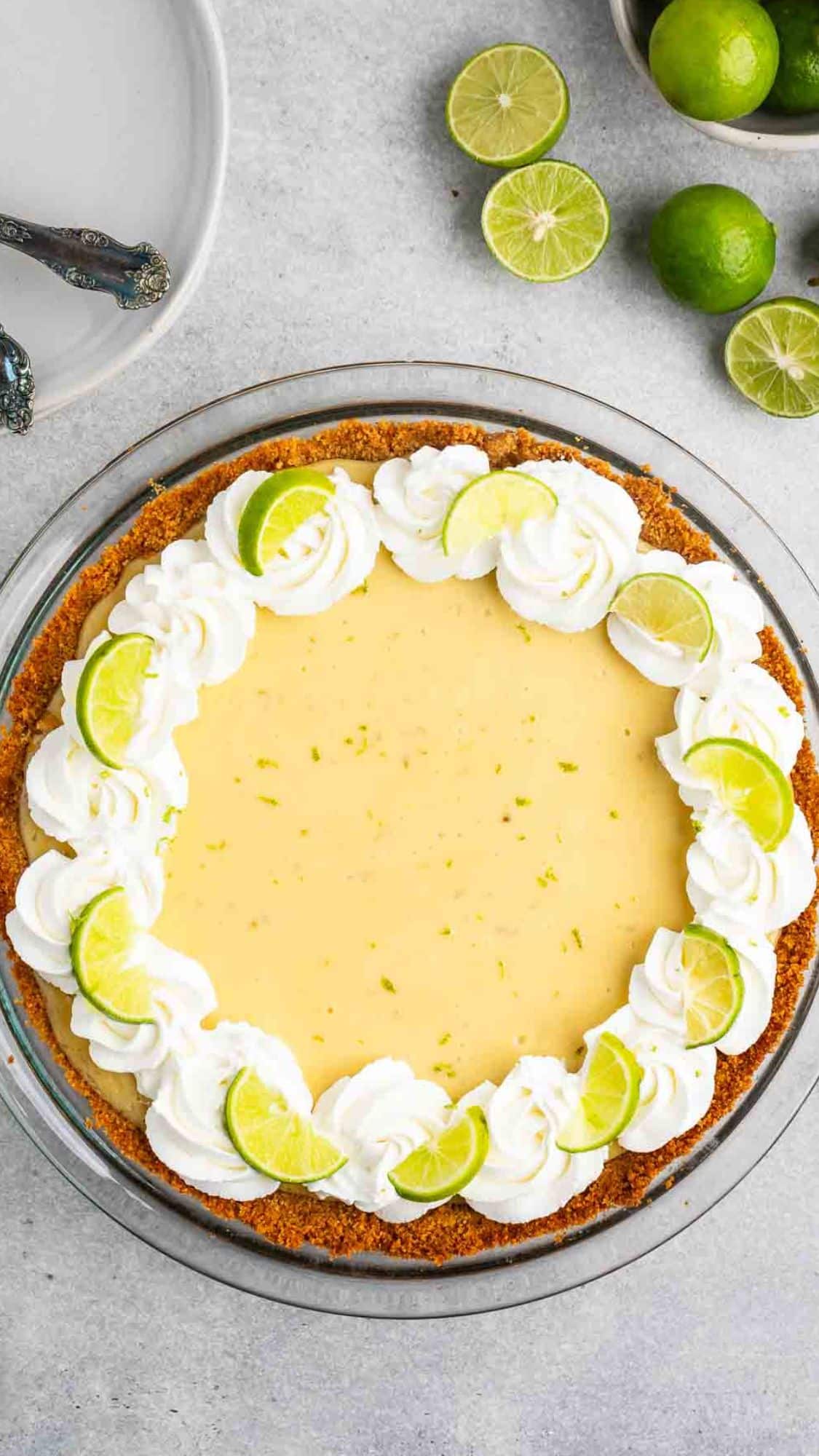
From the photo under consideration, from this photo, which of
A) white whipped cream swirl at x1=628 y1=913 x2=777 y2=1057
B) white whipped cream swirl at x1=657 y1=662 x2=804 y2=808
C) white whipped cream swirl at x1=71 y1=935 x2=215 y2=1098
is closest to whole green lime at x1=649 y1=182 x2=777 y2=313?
white whipped cream swirl at x1=657 y1=662 x2=804 y2=808

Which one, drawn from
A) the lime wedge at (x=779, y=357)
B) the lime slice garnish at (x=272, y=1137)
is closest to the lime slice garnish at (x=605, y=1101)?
the lime slice garnish at (x=272, y=1137)

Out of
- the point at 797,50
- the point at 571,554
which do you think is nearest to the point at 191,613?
the point at 571,554

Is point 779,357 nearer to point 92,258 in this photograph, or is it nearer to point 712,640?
point 712,640

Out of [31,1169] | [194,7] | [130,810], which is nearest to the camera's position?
[130,810]

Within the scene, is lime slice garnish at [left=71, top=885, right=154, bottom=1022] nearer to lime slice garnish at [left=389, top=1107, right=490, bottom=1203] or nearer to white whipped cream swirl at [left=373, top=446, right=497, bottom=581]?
lime slice garnish at [left=389, top=1107, right=490, bottom=1203]

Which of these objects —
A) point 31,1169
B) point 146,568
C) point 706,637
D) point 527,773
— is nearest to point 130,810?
point 146,568

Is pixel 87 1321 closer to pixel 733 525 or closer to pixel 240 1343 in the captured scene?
pixel 240 1343
